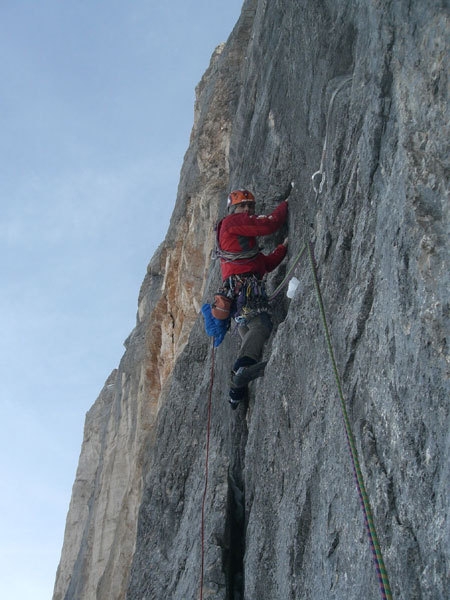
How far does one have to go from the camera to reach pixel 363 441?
3936mm

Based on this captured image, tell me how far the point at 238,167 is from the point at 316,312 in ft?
14.4

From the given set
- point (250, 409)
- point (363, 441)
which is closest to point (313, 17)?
point (250, 409)

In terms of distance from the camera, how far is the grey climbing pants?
6707 millimetres

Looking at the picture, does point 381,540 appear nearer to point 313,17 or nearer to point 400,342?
point 400,342

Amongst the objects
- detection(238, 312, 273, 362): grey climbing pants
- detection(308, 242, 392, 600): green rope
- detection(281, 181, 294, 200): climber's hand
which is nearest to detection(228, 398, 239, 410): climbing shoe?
detection(238, 312, 273, 362): grey climbing pants

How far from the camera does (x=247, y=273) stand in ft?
23.8

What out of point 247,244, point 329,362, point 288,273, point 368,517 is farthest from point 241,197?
point 368,517

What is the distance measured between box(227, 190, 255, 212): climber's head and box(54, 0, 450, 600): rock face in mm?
148

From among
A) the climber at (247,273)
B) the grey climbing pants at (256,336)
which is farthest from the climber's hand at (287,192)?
the grey climbing pants at (256,336)

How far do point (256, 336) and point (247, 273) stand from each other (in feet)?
2.56

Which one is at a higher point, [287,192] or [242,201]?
[242,201]

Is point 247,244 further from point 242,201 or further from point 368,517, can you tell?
point 368,517

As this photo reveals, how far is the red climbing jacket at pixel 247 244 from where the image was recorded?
7.12 meters

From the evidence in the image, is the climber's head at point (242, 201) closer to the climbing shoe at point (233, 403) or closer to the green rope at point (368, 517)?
the climbing shoe at point (233, 403)
